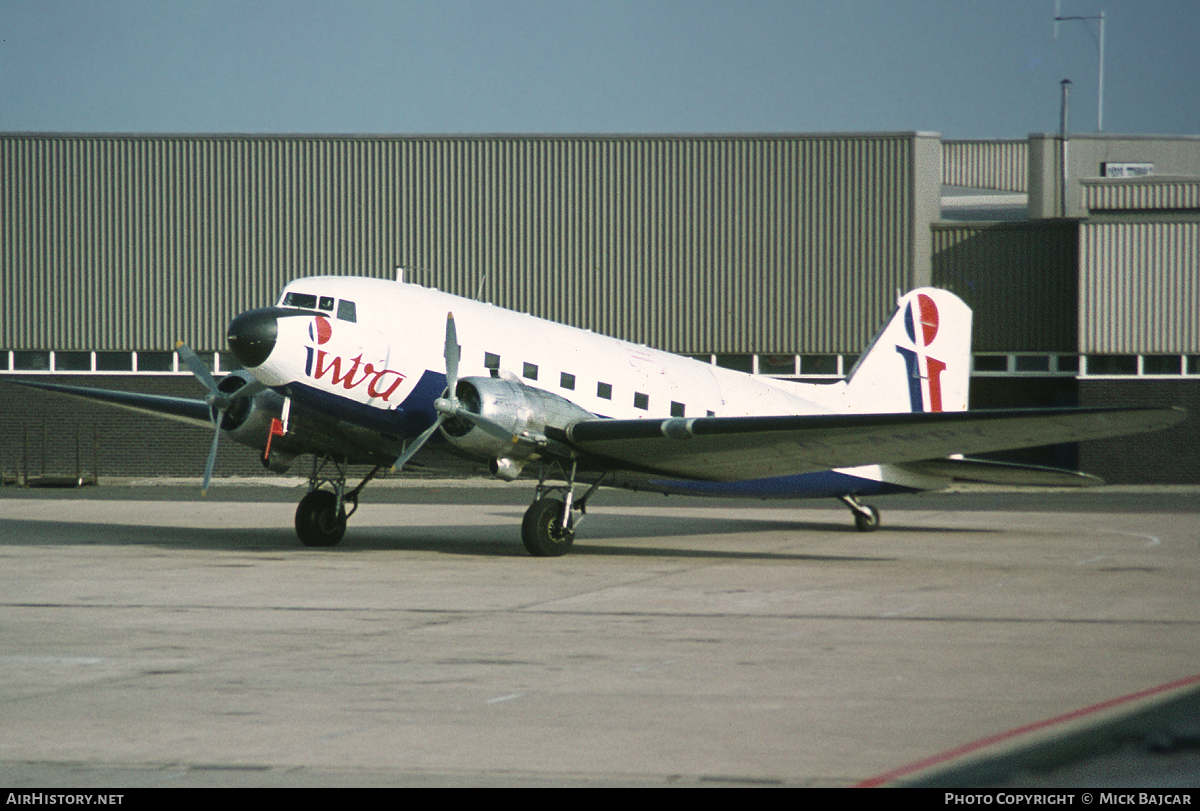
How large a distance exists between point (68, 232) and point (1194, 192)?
3537cm

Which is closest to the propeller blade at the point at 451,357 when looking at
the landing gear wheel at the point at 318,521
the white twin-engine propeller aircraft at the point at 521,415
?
the white twin-engine propeller aircraft at the point at 521,415

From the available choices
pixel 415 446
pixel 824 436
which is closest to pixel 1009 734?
pixel 824 436

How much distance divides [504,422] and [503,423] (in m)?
0.02

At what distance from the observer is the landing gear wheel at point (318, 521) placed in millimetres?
19547

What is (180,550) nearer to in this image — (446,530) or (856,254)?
(446,530)

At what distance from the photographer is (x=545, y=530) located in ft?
58.4

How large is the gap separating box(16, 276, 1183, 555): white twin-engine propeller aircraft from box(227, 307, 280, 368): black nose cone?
0.07 ft

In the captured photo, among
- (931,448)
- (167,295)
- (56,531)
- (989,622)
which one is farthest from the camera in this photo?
(167,295)

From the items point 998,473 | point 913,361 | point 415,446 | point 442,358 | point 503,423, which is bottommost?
point 998,473

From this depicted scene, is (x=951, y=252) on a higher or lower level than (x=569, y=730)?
higher

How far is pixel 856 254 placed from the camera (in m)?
39.3

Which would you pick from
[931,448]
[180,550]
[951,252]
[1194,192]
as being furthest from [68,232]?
[1194,192]

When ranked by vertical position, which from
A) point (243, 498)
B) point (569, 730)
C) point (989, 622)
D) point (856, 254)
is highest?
point (856, 254)

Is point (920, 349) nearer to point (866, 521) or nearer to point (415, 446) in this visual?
point (866, 521)
